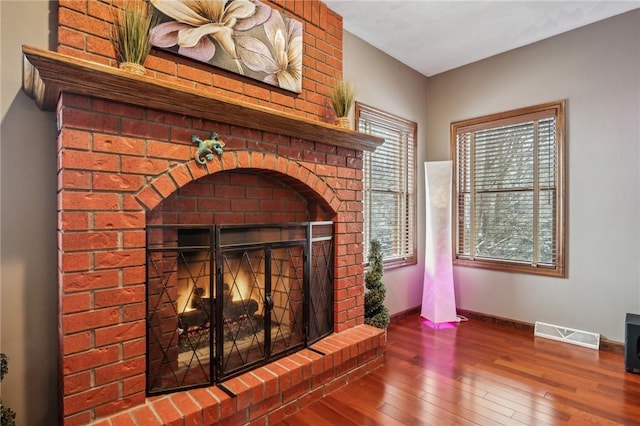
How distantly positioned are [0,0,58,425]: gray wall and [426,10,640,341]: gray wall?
3.66 m

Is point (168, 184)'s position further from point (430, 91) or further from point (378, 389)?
point (430, 91)

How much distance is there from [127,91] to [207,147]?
0.43m

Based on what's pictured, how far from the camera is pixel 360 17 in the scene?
9.34 feet

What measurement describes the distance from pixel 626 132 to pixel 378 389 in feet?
9.33

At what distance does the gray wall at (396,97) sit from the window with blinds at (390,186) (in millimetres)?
104

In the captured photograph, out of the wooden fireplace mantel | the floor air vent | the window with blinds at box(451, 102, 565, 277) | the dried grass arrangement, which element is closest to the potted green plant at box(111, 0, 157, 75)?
the wooden fireplace mantel

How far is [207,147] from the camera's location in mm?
1794

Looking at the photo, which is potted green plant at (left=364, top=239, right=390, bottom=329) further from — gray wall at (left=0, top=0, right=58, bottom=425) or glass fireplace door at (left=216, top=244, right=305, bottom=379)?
gray wall at (left=0, top=0, right=58, bottom=425)

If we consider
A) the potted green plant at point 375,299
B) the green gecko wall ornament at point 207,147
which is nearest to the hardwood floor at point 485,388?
the potted green plant at point 375,299

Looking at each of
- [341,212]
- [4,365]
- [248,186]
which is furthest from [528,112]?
[4,365]

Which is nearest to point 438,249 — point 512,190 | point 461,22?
point 512,190

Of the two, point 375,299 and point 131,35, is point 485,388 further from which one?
point 131,35

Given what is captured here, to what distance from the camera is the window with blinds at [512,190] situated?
317cm

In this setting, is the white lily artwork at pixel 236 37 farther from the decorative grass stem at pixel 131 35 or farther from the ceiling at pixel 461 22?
the ceiling at pixel 461 22
